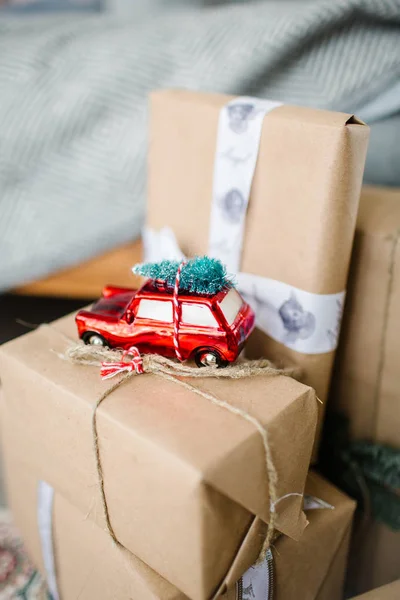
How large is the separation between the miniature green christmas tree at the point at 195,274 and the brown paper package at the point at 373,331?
0.65ft

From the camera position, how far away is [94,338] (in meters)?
0.55

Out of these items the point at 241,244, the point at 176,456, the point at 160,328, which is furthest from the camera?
the point at 241,244

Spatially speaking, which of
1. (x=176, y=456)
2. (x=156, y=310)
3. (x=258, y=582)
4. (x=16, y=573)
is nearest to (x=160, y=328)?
(x=156, y=310)

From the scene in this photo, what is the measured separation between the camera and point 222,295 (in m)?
0.51

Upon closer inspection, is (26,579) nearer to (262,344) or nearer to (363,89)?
(262,344)

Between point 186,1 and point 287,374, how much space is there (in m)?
0.95

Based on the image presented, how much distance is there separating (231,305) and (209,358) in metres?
0.06

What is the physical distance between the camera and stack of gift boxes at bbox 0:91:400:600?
0.44 meters

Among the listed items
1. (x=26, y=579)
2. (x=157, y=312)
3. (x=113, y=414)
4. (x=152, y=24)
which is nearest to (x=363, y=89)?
(x=152, y=24)

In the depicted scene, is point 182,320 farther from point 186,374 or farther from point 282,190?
point 282,190

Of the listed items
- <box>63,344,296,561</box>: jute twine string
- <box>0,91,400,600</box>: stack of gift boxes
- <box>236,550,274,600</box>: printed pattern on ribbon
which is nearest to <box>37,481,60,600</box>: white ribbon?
<box>0,91,400,600</box>: stack of gift boxes

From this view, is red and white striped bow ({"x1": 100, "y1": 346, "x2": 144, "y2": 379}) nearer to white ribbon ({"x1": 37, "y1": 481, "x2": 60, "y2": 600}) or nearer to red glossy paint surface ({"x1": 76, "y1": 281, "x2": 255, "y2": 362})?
red glossy paint surface ({"x1": 76, "y1": 281, "x2": 255, "y2": 362})

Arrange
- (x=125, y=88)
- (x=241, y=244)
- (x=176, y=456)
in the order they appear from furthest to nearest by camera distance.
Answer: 1. (x=125, y=88)
2. (x=241, y=244)
3. (x=176, y=456)

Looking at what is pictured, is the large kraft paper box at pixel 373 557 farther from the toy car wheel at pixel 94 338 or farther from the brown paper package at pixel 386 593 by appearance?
the toy car wheel at pixel 94 338
